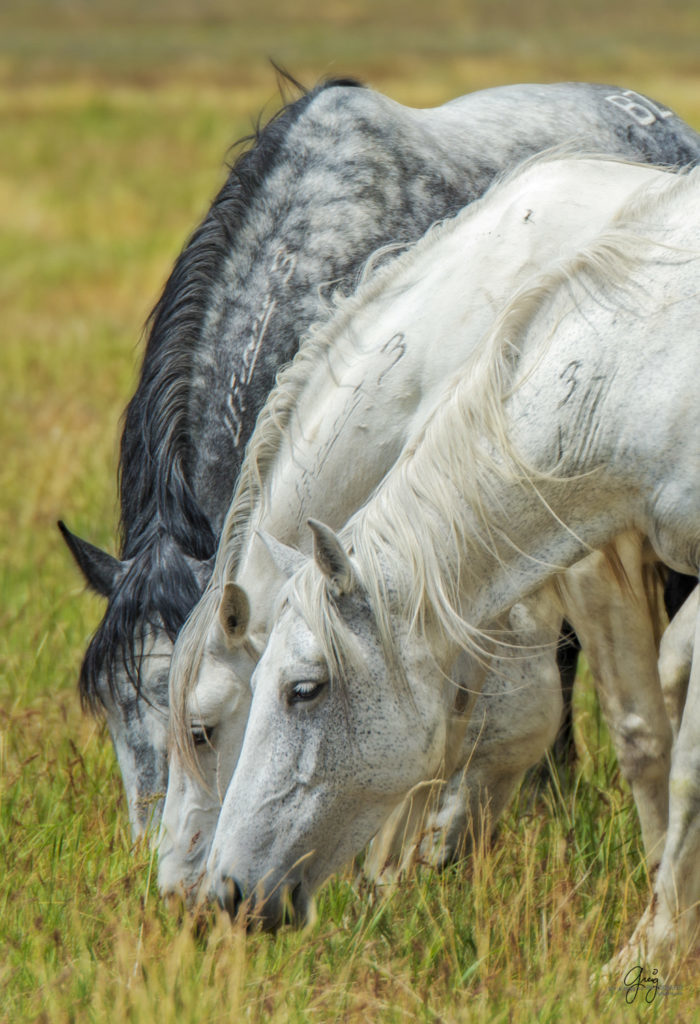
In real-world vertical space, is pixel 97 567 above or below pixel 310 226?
below

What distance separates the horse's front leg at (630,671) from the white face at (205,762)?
0.87 m

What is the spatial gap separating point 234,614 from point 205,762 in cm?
37

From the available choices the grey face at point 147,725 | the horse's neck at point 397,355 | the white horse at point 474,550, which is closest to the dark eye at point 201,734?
the grey face at point 147,725

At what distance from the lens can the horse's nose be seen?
253 cm

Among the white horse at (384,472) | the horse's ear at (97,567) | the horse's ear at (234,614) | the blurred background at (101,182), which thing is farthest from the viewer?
the blurred background at (101,182)

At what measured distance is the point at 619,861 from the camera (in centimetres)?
318

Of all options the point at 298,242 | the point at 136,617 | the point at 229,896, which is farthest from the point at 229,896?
the point at 298,242

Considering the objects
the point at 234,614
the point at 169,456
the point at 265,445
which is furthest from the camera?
the point at 169,456

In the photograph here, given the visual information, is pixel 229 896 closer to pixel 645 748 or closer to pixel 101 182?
pixel 645 748

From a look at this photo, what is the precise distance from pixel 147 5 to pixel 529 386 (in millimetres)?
75047

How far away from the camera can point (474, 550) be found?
262 cm

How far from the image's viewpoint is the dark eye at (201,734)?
9.64 feet

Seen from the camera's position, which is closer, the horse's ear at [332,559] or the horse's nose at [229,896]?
the horse's ear at [332,559]

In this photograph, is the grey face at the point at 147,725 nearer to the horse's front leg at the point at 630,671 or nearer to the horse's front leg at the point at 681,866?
the horse's front leg at the point at 630,671
